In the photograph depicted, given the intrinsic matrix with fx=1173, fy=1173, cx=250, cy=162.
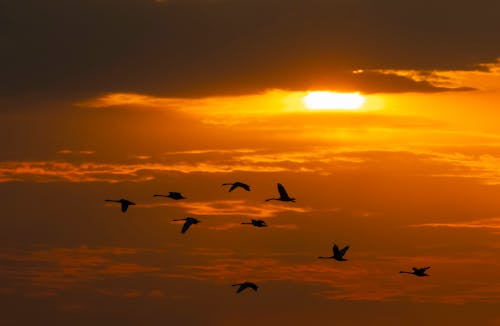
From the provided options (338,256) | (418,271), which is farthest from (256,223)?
(418,271)

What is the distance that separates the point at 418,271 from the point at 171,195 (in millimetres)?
39190

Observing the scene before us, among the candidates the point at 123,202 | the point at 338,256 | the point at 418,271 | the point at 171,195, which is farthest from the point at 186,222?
the point at 418,271

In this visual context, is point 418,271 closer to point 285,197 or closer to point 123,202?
point 285,197

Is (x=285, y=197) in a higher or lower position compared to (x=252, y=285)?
higher

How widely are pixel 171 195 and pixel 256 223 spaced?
37.9 ft

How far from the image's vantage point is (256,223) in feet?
470

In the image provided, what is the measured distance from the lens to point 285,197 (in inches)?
5891

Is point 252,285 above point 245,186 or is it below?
below

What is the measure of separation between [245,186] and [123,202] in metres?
18.7

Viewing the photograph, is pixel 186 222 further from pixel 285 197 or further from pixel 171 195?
pixel 285 197

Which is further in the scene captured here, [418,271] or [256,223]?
[418,271]

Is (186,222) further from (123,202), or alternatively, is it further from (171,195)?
(123,202)

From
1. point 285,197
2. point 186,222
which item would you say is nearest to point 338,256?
point 285,197

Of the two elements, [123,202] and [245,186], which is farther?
[123,202]
